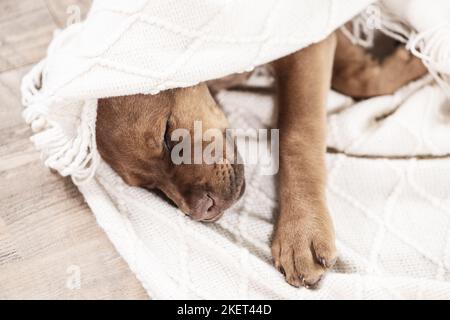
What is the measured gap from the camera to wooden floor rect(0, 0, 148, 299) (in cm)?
122

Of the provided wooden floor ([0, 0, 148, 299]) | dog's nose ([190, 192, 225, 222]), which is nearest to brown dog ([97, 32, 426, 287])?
dog's nose ([190, 192, 225, 222])

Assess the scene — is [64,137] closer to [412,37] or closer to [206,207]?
[206,207]

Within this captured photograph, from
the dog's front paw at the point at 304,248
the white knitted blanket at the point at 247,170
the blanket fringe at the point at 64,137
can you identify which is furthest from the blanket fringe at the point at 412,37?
the blanket fringe at the point at 64,137

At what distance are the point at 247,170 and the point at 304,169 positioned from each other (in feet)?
0.56

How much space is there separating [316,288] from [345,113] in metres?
0.54

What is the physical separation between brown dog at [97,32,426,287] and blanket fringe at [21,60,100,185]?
3cm

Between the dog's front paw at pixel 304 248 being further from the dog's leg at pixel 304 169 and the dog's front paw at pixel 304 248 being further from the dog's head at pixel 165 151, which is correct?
the dog's head at pixel 165 151

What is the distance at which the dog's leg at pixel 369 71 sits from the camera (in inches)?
62.7

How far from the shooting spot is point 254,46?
4.11 feet

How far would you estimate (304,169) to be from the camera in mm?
1348

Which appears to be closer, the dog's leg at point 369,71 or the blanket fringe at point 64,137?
the blanket fringe at point 64,137

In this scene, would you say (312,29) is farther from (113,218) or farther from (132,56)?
(113,218)

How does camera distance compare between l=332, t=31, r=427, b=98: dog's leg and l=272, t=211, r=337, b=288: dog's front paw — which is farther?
l=332, t=31, r=427, b=98: dog's leg

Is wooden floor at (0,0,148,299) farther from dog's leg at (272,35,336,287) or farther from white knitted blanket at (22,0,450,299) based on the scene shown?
dog's leg at (272,35,336,287)
